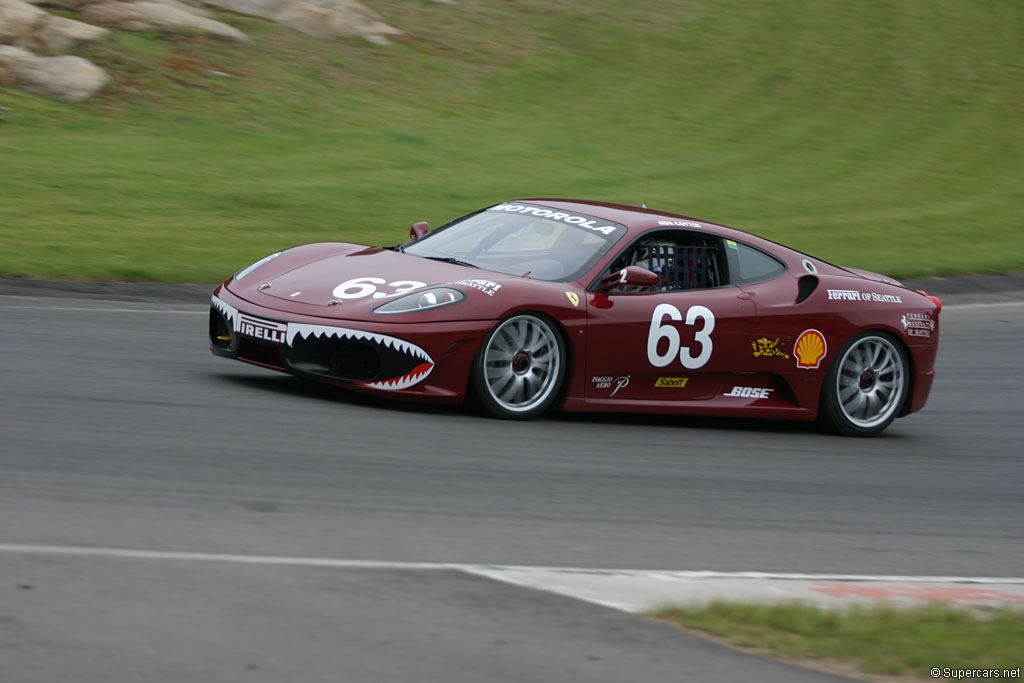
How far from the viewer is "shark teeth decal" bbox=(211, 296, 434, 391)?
7262 millimetres

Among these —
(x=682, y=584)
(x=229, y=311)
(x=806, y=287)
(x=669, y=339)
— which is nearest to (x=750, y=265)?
(x=806, y=287)

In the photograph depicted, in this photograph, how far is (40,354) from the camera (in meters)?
8.23

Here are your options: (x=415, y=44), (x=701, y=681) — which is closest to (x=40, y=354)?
(x=701, y=681)

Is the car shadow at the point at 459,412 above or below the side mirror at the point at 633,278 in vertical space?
below

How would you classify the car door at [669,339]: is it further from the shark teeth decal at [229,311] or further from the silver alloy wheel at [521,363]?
the shark teeth decal at [229,311]

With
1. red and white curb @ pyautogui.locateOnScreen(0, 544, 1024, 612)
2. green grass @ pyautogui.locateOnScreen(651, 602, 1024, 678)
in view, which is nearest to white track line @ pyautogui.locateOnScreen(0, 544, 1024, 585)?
red and white curb @ pyautogui.locateOnScreen(0, 544, 1024, 612)

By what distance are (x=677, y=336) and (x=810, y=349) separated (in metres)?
1.07

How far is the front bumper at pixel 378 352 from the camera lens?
727cm

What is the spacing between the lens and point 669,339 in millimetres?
8141

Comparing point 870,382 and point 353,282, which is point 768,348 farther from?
point 353,282

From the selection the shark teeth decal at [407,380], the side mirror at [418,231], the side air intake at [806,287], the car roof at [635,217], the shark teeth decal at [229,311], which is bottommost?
the shark teeth decal at [407,380]

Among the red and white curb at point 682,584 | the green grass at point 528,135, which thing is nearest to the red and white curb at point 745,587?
the red and white curb at point 682,584

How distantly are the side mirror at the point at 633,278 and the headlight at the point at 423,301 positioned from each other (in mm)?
941

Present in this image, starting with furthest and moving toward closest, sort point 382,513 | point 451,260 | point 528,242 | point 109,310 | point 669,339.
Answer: point 109,310, point 528,242, point 451,260, point 669,339, point 382,513
